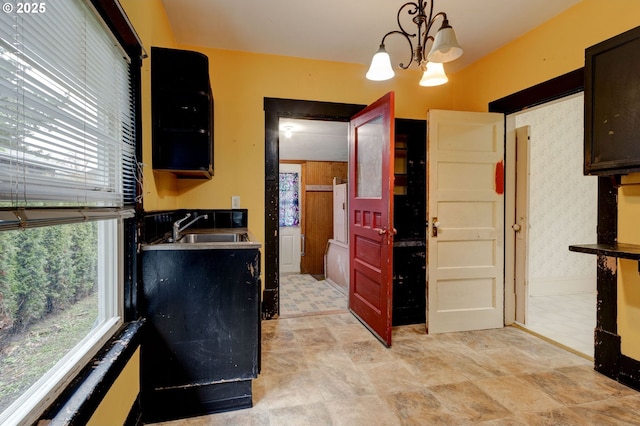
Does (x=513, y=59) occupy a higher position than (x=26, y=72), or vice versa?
(x=513, y=59)

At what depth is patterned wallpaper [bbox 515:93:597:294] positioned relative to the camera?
13.2 feet

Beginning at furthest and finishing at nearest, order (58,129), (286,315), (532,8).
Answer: (286,315) → (532,8) → (58,129)

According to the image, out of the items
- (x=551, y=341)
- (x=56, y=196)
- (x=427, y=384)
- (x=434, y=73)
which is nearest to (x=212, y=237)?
(x=56, y=196)

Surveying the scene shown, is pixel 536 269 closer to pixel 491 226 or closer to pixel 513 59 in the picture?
pixel 491 226

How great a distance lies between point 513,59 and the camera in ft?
9.10

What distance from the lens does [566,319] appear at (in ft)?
10.4

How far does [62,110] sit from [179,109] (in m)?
1.10

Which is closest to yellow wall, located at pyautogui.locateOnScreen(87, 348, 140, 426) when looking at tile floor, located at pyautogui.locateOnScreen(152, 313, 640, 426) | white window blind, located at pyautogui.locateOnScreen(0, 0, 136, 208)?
tile floor, located at pyautogui.locateOnScreen(152, 313, 640, 426)

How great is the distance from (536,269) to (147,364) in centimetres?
427

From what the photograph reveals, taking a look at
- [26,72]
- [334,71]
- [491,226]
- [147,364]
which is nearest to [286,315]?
[147,364]

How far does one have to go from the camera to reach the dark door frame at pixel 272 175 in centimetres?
303

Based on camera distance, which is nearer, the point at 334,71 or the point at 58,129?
the point at 58,129

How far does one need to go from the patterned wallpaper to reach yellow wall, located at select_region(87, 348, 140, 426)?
422 cm

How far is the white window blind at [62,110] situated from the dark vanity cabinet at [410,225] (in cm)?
230
